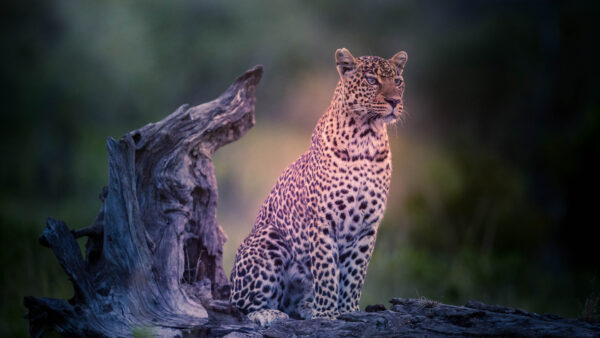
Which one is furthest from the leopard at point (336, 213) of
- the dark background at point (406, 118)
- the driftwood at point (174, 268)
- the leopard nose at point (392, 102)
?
the dark background at point (406, 118)

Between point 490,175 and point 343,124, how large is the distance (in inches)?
310

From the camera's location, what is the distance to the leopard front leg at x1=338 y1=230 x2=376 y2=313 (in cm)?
566

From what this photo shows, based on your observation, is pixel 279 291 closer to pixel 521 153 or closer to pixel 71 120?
pixel 521 153

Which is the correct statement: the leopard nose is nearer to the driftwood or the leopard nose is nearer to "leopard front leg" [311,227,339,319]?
"leopard front leg" [311,227,339,319]

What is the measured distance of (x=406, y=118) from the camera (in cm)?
1175

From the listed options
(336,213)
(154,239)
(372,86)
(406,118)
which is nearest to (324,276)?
(336,213)

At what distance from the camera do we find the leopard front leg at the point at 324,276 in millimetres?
5453


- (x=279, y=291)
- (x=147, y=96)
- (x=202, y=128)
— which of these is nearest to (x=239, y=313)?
(x=279, y=291)

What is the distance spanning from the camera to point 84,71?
603 inches

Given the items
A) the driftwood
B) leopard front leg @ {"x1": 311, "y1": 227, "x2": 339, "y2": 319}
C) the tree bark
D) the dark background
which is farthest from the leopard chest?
the dark background

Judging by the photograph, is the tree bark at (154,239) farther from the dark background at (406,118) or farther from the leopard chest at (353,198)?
the dark background at (406,118)

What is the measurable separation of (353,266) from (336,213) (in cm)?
55

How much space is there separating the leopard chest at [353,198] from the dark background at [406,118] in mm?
3601

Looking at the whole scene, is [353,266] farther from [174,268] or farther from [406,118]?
[406,118]
